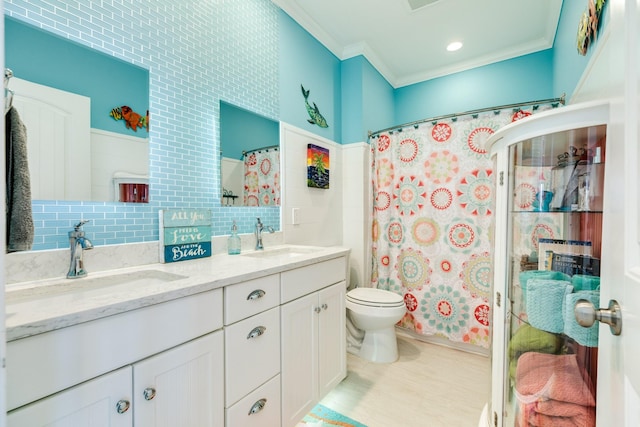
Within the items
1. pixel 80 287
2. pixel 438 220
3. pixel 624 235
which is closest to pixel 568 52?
pixel 438 220

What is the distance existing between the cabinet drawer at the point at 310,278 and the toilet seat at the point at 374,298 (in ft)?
1.44

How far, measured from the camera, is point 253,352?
1.13 m

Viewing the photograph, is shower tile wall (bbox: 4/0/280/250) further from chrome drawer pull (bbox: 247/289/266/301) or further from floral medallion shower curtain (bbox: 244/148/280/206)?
chrome drawer pull (bbox: 247/289/266/301)

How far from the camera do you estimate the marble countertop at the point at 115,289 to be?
2.15ft

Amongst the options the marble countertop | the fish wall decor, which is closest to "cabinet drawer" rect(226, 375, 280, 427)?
the marble countertop

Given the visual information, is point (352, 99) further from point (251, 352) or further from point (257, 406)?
point (257, 406)

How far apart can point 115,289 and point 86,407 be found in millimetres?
441

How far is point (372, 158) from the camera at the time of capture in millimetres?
2605

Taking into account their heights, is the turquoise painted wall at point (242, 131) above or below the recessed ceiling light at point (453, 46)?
below

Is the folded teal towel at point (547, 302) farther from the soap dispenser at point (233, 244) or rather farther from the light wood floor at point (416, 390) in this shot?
the soap dispenser at point (233, 244)

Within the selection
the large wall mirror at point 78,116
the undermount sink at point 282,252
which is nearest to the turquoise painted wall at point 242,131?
the large wall mirror at point 78,116

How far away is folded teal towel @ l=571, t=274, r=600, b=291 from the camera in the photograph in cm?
96

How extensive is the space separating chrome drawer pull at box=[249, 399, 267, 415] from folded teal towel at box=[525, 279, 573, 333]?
116 cm

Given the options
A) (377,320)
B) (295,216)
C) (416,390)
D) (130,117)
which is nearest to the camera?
(130,117)
